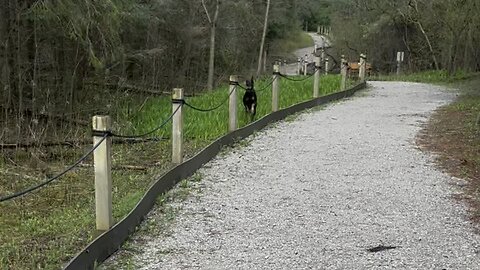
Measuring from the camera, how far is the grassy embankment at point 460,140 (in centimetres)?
617

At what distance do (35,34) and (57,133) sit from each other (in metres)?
2.50

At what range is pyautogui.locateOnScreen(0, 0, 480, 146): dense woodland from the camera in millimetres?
10562

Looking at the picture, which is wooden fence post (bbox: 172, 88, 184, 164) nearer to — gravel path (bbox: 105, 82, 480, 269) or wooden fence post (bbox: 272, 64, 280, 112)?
gravel path (bbox: 105, 82, 480, 269)

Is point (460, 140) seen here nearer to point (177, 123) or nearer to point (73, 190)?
point (177, 123)

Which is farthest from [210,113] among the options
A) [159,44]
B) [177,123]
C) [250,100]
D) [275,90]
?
[159,44]

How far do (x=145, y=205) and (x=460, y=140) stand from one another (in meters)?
5.61

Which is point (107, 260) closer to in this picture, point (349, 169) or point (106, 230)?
point (106, 230)

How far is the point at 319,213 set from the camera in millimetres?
5098

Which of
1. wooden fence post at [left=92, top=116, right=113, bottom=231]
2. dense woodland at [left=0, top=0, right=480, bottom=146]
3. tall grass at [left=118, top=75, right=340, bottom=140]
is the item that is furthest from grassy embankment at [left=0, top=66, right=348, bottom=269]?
dense woodland at [left=0, top=0, right=480, bottom=146]

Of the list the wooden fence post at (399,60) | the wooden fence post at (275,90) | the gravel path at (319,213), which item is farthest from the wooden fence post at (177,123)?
the wooden fence post at (399,60)

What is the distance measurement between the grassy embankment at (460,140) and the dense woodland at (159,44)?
540 cm

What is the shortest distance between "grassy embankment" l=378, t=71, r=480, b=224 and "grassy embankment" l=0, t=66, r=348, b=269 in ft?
10.0

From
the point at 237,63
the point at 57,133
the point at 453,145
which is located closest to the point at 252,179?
the point at 453,145

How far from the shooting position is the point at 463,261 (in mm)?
3947
